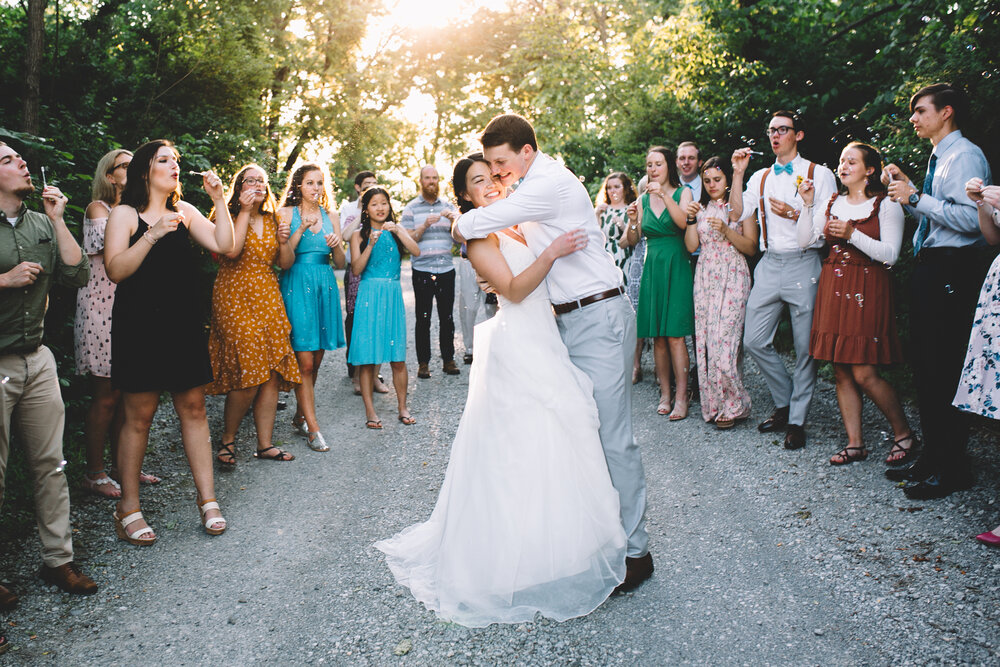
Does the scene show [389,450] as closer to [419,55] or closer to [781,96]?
[781,96]

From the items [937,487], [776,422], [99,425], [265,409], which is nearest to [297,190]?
[265,409]

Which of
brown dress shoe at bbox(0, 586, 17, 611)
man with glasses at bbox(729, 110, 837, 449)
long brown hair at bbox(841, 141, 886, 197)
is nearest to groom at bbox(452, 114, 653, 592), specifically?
man with glasses at bbox(729, 110, 837, 449)

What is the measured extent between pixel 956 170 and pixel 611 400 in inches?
105

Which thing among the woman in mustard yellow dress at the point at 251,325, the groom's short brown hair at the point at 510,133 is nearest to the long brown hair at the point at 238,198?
the woman in mustard yellow dress at the point at 251,325

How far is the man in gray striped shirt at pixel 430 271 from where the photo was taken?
8.94 metres

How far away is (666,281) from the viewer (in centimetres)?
696

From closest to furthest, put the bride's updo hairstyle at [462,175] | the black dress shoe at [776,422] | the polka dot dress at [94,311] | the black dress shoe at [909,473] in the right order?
the bride's updo hairstyle at [462,175] → the black dress shoe at [909,473] → the polka dot dress at [94,311] → the black dress shoe at [776,422]

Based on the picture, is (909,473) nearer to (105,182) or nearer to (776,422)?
(776,422)

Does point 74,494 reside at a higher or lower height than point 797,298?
lower

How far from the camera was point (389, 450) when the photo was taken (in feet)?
20.5

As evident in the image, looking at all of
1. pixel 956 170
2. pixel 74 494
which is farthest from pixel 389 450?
pixel 956 170

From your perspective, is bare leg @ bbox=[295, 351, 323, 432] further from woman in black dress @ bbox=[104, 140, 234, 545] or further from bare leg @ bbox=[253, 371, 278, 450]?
woman in black dress @ bbox=[104, 140, 234, 545]

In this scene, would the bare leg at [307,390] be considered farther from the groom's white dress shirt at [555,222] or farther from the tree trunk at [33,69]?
the groom's white dress shirt at [555,222]

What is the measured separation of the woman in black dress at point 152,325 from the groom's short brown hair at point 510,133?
2.00 m
